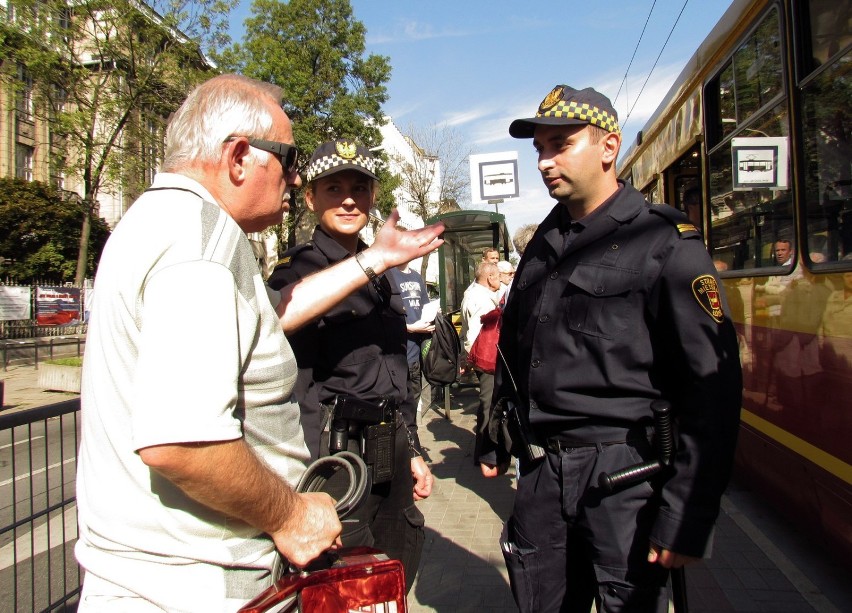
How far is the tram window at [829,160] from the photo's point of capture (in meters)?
3.12

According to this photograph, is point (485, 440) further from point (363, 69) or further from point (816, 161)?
point (363, 69)

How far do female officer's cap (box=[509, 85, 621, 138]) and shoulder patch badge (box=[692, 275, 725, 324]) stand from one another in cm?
70

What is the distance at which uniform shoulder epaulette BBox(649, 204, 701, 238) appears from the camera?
2.02 meters

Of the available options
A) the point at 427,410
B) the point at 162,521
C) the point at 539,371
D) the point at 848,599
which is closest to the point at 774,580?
the point at 848,599

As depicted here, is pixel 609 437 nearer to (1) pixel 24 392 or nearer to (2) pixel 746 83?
(2) pixel 746 83

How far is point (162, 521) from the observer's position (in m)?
1.30

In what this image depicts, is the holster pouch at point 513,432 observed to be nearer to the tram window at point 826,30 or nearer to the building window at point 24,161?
the tram window at point 826,30

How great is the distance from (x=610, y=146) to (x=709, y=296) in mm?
718

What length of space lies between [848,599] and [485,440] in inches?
94.6

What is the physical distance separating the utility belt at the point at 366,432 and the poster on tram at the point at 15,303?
20.6 meters

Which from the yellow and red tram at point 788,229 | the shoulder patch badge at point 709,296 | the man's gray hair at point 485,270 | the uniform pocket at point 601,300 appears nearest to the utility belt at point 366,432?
the uniform pocket at point 601,300

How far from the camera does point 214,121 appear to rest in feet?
4.91

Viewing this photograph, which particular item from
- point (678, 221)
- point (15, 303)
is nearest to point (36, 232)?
point (15, 303)

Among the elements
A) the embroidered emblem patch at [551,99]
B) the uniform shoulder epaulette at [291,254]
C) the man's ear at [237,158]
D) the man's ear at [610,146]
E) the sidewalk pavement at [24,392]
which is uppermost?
the embroidered emblem patch at [551,99]
